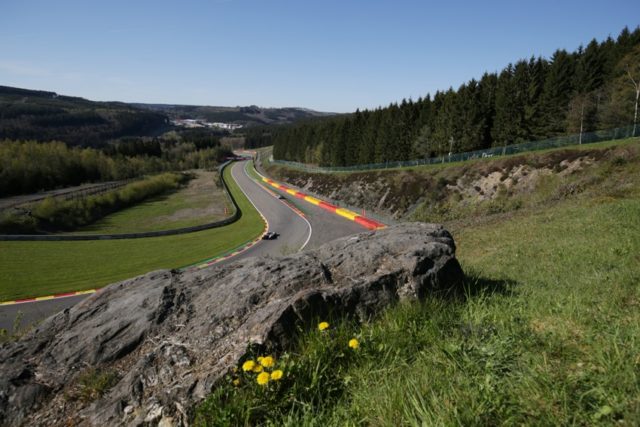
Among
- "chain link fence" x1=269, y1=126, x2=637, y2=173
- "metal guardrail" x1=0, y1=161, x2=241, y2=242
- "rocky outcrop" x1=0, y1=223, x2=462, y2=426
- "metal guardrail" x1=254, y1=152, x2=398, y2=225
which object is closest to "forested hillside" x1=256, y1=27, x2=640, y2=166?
"chain link fence" x1=269, y1=126, x2=637, y2=173

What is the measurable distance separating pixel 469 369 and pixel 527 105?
56.3m

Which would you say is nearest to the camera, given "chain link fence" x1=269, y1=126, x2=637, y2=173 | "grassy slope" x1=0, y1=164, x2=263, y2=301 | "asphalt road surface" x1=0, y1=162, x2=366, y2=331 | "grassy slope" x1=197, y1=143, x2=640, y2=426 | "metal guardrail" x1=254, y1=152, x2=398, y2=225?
"grassy slope" x1=197, y1=143, x2=640, y2=426

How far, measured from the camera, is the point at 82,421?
3641mm

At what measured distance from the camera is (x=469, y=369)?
116 inches

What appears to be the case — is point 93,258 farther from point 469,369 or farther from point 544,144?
point 544,144

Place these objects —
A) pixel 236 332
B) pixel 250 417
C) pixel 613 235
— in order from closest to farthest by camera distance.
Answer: pixel 250 417
pixel 236 332
pixel 613 235

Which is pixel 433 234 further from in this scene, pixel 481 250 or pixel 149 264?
pixel 149 264

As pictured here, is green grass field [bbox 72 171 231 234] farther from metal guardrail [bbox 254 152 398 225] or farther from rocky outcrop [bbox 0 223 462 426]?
rocky outcrop [bbox 0 223 462 426]

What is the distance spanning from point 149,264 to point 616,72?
60.2 m

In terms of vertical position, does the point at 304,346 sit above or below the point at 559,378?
below

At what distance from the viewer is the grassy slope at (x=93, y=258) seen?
87.0 feet

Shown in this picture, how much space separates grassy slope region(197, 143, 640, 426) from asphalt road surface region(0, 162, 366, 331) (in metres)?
14.0

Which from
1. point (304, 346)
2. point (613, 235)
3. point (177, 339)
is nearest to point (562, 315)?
point (304, 346)

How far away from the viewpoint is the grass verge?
7.62 ft
